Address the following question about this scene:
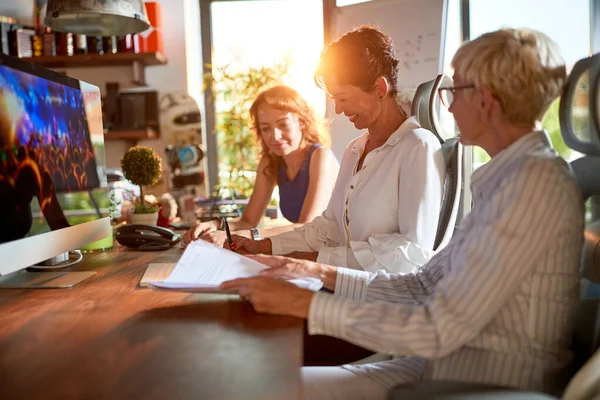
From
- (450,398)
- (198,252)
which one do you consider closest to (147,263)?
(198,252)

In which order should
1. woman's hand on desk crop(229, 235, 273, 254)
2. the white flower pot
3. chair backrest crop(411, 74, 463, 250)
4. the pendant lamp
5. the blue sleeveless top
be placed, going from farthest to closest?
the blue sleeveless top → the pendant lamp → the white flower pot → woman's hand on desk crop(229, 235, 273, 254) → chair backrest crop(411, 74, 463, 250)

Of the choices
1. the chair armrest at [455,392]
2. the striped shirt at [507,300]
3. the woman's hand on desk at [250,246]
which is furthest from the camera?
the woman's hand on desk at [250,246]

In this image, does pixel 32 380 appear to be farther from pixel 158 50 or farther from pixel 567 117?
pixel 158 50

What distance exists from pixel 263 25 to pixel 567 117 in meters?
3.87

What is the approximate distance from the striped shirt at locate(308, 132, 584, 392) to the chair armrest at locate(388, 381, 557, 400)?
0.20 m

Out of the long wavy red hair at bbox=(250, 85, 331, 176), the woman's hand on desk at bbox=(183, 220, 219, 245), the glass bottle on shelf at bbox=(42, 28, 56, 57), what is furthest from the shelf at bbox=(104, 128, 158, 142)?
the woman's hand on desk at bbox=(183, 220, 219, 245)

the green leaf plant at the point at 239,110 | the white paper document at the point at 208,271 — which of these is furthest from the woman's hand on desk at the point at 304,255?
the green leaf plant at the point at 239,110

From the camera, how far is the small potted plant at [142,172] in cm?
228

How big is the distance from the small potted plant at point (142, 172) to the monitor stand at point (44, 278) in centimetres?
73

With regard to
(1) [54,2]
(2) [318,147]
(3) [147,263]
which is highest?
(1) [54,2]

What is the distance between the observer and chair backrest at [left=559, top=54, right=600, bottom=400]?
3.23 feet

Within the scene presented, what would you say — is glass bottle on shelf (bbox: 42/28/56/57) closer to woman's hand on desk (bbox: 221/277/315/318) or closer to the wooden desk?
the wooden desk

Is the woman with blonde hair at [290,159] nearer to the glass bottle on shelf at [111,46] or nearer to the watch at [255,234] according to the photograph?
the watch at [255,234]

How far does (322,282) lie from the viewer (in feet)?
4.16
